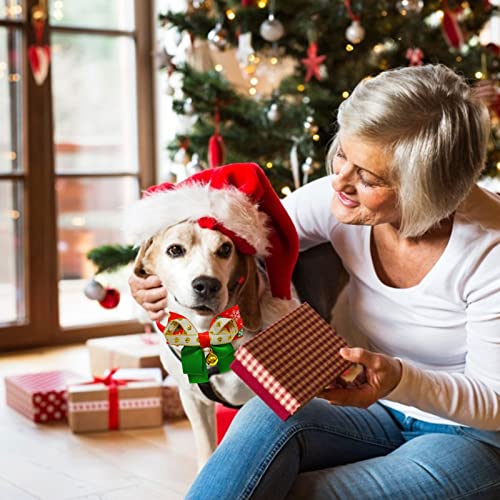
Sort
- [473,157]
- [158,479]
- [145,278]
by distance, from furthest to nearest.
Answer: [158,479] → [145,278] → [473,157]

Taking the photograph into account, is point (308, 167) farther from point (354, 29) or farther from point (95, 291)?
point (95, 291)

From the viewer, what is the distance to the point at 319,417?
1.61 metres

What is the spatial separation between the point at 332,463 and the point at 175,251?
1.64ft

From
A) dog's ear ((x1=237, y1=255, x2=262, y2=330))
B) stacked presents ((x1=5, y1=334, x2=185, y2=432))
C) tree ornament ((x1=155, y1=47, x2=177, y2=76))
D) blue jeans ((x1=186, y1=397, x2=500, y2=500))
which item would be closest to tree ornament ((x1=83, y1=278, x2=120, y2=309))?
stacked presents ((x1=5, y1=334, x2=185, y2=432))

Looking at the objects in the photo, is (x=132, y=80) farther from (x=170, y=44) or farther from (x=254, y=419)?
(x=254, y=419)

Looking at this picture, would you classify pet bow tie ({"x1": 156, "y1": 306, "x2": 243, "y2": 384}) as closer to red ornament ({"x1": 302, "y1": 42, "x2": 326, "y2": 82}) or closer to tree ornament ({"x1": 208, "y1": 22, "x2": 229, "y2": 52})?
red ornament ({"x1": 302, "y1": 42, "x2": 326, "y2": 82})

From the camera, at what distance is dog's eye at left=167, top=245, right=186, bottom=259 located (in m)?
1.69

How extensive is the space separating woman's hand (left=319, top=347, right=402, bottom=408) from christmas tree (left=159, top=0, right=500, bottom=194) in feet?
4.83

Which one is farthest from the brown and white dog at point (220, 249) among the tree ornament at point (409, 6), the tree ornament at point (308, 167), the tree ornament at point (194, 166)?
the tree ornament at point (409, 6)

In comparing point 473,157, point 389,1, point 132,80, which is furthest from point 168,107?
point 473,157

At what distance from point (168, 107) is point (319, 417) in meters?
2.87

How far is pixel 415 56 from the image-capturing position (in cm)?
296

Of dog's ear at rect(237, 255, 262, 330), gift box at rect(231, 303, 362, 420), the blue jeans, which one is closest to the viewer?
gift box at rect(231, 303, 362, 420)

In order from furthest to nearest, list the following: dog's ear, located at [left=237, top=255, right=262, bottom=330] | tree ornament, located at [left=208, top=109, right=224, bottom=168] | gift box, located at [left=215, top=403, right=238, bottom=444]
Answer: tree ornament, located at [left=208, top=109, right=224, bottom=168] → gift box, located at [left=215, top=403, right=238, bottom=444] → dog's ear, located at [left=237, top=255, right=262, bottom=330]
